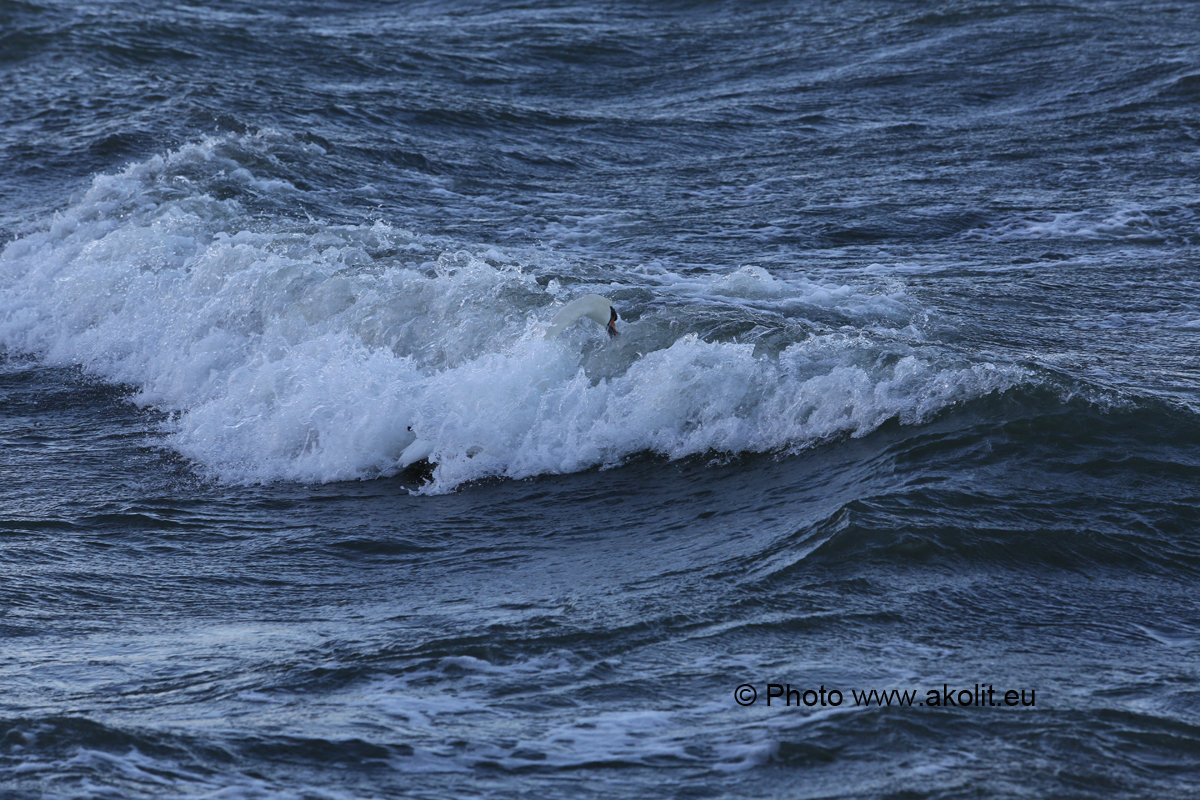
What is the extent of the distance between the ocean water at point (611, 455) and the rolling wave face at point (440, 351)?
3 centimetres

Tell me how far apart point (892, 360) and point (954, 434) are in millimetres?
782

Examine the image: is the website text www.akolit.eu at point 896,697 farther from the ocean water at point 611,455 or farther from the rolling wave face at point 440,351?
the rolling wave face at point 440,351

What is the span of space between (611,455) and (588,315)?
1097mm

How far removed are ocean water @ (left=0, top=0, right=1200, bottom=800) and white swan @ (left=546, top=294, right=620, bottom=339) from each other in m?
0.09

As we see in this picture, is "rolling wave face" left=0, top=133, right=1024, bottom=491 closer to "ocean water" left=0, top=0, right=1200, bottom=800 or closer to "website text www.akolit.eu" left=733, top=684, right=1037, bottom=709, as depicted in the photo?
"ocean water" left=0, top=0, right=1200, bottom=800

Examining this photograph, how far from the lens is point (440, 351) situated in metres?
8.57

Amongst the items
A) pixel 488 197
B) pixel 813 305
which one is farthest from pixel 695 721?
pixel 488 197

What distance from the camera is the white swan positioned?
8094 mm

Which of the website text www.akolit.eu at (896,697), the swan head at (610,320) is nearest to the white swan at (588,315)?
the swan head at (610,320)

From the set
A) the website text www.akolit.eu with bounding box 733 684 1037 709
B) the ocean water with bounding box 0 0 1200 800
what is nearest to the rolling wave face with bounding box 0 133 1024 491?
the ocean water with bounding box 0 0 1200 800

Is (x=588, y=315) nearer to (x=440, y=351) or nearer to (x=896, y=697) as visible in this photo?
(x=440, y=351)

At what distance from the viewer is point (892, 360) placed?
7305 mm

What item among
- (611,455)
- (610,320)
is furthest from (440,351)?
(611,455)

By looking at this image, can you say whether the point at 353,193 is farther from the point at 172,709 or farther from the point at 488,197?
the point at 172,709
